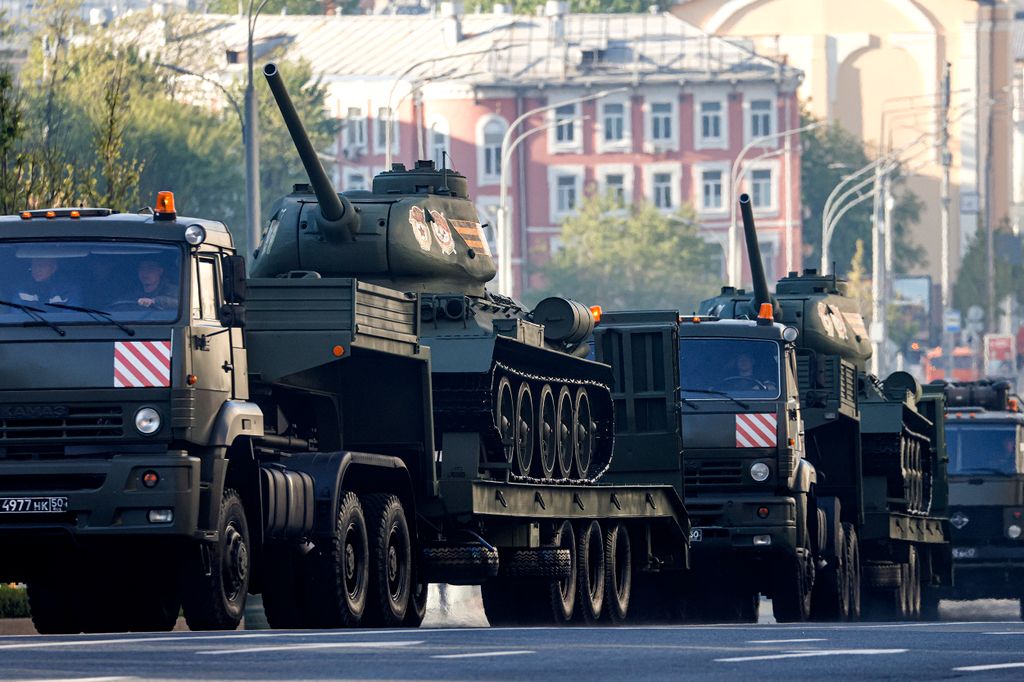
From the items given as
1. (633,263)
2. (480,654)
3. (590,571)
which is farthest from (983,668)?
(633,263)

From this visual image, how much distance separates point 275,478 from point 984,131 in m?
112

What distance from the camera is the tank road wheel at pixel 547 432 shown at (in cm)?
2078

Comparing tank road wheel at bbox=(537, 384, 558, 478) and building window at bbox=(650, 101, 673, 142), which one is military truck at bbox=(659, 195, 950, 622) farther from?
building window at bbox=(650, 101, 673, 142)

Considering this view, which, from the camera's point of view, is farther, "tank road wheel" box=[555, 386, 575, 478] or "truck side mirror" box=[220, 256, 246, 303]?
"tank road wheel" box=[555, 386, 575, 478]

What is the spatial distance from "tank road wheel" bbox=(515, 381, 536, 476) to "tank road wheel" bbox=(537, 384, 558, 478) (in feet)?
0.50

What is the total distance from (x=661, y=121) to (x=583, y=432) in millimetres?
78161

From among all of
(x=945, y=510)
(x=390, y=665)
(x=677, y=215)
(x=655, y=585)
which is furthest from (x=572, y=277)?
(x=390, y=665)

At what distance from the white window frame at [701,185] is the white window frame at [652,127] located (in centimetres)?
115

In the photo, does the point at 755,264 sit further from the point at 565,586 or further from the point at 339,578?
the point at 339,578

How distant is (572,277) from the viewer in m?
93.1

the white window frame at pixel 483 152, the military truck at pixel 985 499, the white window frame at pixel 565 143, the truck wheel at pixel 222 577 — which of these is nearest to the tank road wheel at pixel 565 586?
the truck wheel at pixel 222 577

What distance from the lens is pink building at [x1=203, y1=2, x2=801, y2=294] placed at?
97.1 metres

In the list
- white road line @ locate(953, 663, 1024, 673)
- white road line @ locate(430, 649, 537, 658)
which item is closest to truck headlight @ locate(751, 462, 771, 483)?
white road line @ locate(430, 649, 537, 658)

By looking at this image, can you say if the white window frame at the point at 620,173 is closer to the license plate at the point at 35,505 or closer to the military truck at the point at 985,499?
the military truck at the point at 985,499
